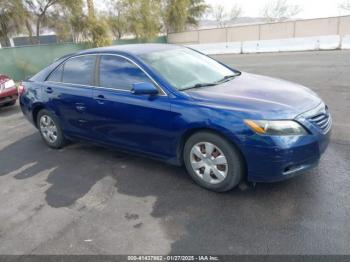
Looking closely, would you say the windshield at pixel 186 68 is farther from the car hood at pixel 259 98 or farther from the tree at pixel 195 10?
the tree at pixel 195 10

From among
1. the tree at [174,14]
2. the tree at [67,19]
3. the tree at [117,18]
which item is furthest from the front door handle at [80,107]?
the tree at [174,14]

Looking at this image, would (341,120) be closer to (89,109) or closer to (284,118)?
(284,118)

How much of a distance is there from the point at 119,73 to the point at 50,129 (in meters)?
1.91

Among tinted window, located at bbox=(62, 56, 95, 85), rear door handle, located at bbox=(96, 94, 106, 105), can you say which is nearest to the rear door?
tinted window, located at bbox=(62, 56, 95, 85)

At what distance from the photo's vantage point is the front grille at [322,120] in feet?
10.1

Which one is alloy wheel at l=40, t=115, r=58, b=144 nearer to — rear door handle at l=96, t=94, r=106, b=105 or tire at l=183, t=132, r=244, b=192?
rear door handle at l=96, t=94, r=106, b=105

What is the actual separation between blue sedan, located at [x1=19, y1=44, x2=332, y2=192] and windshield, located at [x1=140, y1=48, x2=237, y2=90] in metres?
0.01

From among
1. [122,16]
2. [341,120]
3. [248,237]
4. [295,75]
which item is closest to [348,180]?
[248,237]

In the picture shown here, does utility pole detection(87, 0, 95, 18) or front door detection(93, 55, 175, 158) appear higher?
utility pole detection(87, 0, 95, 18)

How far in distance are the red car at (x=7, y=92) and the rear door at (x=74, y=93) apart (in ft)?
13.6

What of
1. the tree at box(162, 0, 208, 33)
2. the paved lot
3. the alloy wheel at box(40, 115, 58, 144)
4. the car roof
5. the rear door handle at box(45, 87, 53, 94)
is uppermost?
the tree at box(162, 0, 208, 33)

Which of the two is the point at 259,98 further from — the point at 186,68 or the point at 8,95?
the point at 8,95

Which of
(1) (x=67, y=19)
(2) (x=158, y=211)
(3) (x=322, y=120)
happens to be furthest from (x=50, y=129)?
(1) (x=67, y=19)

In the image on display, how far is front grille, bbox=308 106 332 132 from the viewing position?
307 cm
